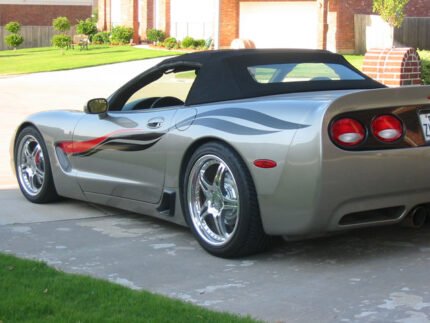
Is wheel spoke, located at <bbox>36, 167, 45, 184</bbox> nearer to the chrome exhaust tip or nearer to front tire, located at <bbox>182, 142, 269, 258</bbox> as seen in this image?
front tire, located at <bbox>182, 142, 269, 258</bbox>

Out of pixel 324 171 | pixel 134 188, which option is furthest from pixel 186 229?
pixel 324 171

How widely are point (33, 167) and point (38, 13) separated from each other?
184 ft

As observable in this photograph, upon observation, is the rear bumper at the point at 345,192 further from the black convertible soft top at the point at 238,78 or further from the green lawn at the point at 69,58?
the green lawn at the point at 69,58

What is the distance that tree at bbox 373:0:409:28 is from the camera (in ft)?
115

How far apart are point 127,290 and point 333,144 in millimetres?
1483

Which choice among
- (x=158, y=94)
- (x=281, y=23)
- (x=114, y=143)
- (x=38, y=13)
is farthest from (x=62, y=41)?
(x=114, y=143)

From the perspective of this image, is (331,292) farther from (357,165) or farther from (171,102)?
(171,102)

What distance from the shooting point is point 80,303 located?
4.38 metres

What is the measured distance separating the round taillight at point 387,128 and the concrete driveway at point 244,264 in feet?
2.56

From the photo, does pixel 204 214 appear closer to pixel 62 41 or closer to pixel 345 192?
pixel 345 192

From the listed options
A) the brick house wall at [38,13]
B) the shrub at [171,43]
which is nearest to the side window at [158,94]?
the shrub at [171,43]

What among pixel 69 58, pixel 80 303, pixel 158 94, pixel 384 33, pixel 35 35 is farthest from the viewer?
pixel 35 35

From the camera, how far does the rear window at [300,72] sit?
6.20 m

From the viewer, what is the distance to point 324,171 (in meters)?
5.05
